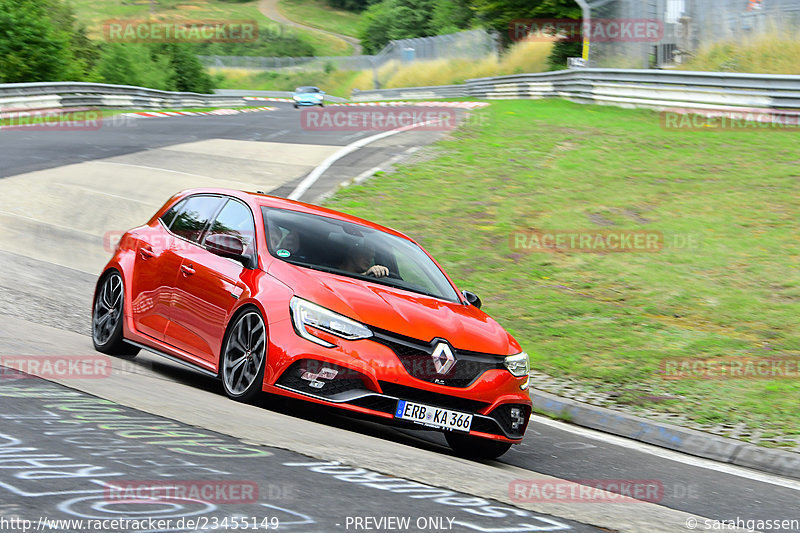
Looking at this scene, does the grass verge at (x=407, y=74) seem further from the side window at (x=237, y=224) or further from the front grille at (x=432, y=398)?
the front grille at (x=432, y=398)

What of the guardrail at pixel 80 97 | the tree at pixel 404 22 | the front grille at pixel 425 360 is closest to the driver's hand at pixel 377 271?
the front grille at pixel 425 360

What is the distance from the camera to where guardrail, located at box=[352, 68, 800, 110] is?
914 inches

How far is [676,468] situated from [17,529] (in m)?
5.09

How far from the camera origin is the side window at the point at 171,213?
8681 millimetres

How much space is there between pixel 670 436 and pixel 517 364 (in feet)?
5.99

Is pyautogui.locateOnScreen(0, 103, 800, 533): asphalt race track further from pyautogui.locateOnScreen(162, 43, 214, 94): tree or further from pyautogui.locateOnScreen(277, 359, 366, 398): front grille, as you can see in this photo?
pyautogui.locateOnScreen(162, 43, 214, 94): tree

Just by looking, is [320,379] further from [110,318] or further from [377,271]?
[110,318]

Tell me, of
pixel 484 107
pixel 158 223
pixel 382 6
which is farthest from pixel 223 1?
pixel 158 223

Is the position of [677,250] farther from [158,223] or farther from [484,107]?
[484,107]

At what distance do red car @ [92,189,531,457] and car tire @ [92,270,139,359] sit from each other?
29 millimetres

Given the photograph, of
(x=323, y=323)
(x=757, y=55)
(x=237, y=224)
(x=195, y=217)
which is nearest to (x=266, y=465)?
(x=323, y=323)

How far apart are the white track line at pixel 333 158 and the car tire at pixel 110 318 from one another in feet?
21.7

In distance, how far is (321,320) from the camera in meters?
6.52

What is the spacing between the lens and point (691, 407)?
8633mm
